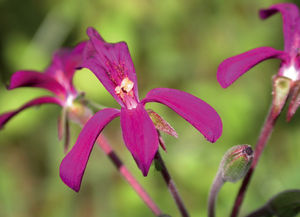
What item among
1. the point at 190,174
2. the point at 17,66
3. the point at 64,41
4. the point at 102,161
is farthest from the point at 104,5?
the point at 190,174

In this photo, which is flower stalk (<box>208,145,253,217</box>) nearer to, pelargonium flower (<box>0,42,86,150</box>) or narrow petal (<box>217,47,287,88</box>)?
narrow petal (<box>217,47,287,88</box>)

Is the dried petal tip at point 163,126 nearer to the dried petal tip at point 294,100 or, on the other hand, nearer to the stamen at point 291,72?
the dried petal tip at point 294,100

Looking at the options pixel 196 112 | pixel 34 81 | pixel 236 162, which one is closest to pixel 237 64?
pixel 196 112

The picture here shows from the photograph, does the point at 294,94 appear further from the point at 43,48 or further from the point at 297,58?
the point at 43,48

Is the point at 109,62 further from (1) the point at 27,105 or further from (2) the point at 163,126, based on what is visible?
(1) the point at 27,105

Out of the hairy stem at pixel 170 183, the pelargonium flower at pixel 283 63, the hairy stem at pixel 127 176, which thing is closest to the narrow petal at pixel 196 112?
the pelargonium flower at pixel 283 63
